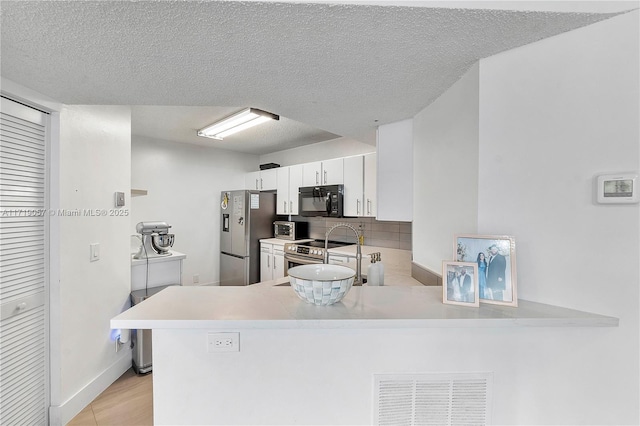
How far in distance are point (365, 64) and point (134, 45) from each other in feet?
2.93

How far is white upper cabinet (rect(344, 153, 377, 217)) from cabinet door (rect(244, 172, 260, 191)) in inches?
75.5

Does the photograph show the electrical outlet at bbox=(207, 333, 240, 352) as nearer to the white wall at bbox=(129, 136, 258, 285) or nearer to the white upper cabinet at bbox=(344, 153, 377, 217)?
the white upper cabinet at bbox=(344, 153, 377, 217)

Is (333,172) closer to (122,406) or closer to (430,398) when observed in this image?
(430,398)

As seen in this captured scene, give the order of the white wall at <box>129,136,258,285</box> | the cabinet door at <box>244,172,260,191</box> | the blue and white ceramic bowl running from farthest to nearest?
the cabinet door at <box>244,172,260,191</box> < the white wall at <box>129,136,258,285</box> < the blue and white ceramic bowl

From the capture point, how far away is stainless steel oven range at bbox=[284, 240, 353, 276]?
3.39m

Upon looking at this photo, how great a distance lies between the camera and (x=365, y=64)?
1147 mm

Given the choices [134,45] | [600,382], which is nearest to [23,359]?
[134,45]

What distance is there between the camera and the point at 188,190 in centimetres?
434

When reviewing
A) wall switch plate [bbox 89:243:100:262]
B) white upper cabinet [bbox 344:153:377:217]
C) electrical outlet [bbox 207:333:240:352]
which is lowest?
electrical outlet [bbox 207:333:240:352]

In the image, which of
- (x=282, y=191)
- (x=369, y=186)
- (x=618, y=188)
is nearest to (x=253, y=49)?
(x=618, y=188)

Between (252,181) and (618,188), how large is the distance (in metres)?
4.49

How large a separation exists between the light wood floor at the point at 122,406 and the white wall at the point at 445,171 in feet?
7.15

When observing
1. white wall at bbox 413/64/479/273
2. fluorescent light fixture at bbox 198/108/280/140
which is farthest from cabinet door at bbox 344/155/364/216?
white wall at bbox 413/64/479/273

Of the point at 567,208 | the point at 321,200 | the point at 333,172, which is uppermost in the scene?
the point at 333,172
